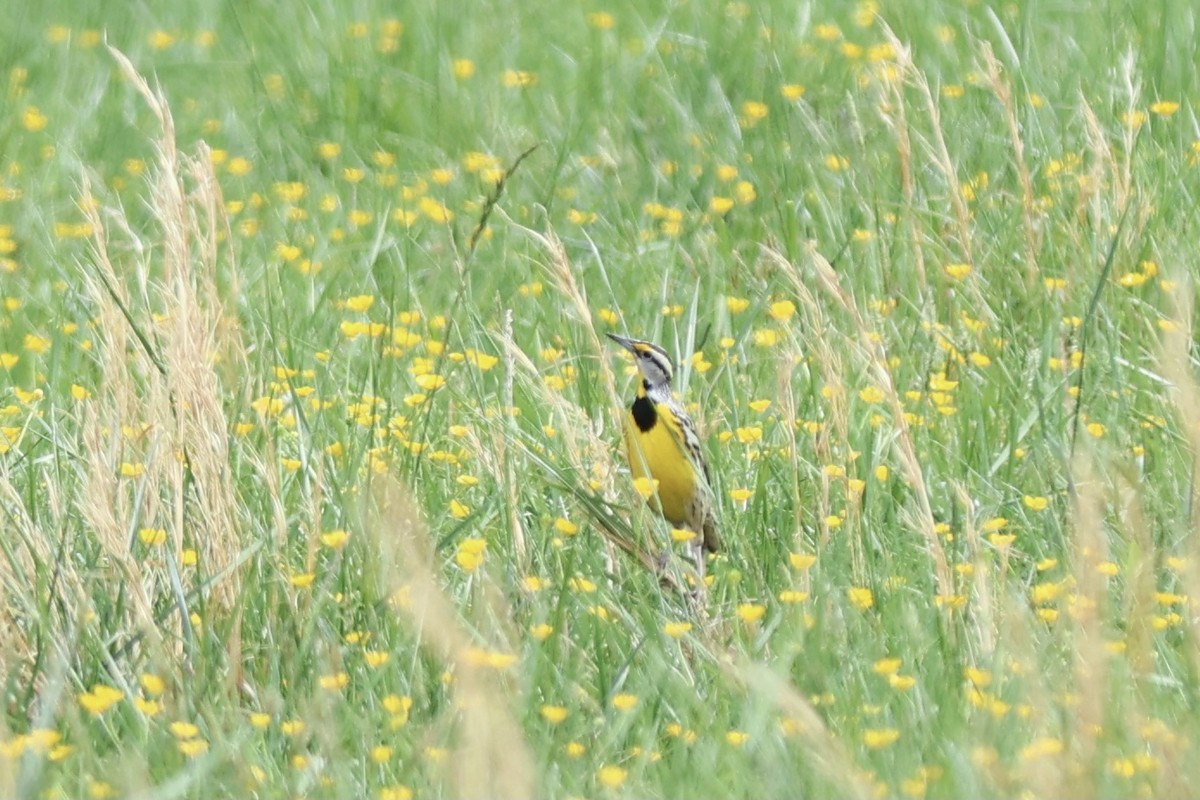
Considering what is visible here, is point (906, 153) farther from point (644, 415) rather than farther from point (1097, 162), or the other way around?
point (644, 415)

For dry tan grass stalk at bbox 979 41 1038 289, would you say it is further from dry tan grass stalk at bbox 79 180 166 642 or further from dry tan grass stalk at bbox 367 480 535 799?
dry tan grass stalk at bbox 79 180 166 642

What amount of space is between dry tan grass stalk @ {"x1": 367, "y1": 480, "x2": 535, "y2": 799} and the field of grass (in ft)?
0.04

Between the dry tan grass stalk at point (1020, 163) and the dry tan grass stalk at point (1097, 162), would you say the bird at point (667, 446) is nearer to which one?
the dry tan grass stalk at point (1020, 163)

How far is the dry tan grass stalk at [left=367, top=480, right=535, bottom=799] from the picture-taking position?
89.9 inches

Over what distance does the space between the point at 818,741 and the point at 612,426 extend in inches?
92.0

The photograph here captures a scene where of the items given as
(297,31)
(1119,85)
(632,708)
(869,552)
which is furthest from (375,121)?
(632,708)

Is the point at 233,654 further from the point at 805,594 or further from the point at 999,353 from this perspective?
the point at 999,353

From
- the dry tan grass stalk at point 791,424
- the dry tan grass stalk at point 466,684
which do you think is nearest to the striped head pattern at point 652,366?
the dry tan grass stalk at point 791,424

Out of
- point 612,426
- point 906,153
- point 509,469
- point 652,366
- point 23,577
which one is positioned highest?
point 906,153

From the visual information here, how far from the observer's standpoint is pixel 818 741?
2.71 meters

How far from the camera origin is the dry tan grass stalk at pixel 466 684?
2283 millimetres

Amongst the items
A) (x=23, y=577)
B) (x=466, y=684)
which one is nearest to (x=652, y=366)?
(x=23, y=577)

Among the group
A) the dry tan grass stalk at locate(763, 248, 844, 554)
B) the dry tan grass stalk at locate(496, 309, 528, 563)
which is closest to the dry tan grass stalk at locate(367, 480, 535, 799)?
the dry tan grass stalk at locate(496, 309, 528, 563)

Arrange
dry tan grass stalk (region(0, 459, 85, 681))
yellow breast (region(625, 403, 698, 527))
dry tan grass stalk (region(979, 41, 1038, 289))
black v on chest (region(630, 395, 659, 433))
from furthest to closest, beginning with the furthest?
dry tan grass stalk (region(979, 41, 1038, 289))
black v on chest (region(630, 395, 659, 433))
yellow breast (region(625, 403, 698, 527))
dry tan grass stalk (region(0, 459, 85, 681))
